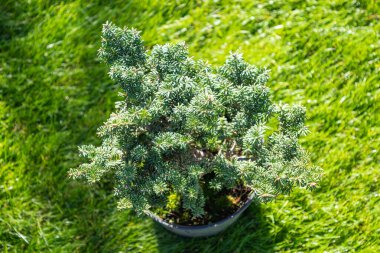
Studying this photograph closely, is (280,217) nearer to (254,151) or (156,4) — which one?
(254,151)

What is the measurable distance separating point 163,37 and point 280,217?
1443mm

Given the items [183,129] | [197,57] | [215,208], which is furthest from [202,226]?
[197,57]

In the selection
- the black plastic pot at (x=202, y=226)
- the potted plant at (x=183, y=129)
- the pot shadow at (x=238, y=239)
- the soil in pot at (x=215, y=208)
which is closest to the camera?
the potted plant at (x=183, y=129)

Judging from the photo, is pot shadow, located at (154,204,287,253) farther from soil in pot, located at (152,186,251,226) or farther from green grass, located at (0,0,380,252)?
soil in pot, located at (152,186,251,226)

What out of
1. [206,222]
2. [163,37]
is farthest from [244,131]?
[163,37]

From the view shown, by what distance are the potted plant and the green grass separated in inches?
34.0

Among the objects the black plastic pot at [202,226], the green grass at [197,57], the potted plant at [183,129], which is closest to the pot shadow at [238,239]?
the green grass at [197,57]

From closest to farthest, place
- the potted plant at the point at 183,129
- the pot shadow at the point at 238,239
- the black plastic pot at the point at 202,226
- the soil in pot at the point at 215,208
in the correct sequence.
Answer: the potted plant at the point at 183,129
the black plastic pot at the point at 202,226
the soil in pot at the point at 215,208
the pot shadow at the point at 238,239

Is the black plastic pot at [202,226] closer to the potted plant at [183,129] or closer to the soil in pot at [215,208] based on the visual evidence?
the soil in pot at [215,208]

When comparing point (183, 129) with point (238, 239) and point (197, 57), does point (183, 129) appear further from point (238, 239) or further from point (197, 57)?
point (197, 57)

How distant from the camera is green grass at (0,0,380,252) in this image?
3.24 meters

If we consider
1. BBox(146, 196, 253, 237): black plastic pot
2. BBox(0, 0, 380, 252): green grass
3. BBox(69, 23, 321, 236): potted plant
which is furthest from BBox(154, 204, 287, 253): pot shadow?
BBox(69, 23, 321, 236): potted plant

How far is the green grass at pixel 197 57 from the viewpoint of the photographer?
3244mm

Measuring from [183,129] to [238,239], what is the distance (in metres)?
1.08
